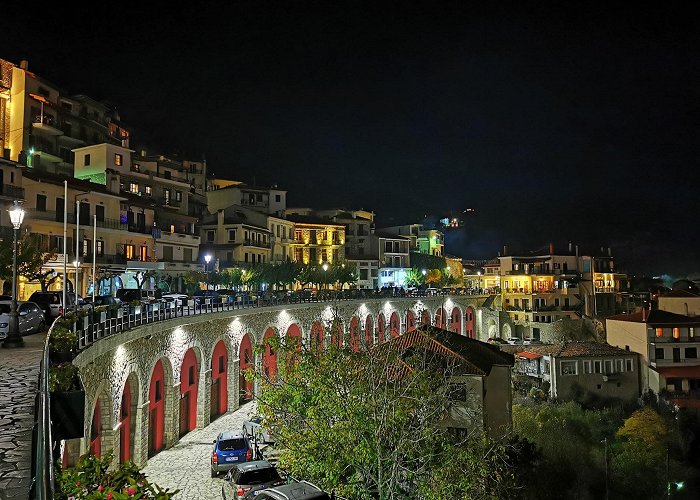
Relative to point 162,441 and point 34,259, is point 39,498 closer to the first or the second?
point 162,441

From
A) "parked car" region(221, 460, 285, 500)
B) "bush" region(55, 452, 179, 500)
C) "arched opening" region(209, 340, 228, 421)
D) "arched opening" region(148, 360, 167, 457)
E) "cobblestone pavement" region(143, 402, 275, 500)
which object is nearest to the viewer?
"bush" region(55, 452, 179, 500)

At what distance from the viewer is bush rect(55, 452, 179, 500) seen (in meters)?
5.02

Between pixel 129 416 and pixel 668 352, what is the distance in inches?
1727

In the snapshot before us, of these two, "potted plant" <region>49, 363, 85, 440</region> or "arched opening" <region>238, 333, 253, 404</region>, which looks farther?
"arched opening" <region>238, 333, 253, 404</region>

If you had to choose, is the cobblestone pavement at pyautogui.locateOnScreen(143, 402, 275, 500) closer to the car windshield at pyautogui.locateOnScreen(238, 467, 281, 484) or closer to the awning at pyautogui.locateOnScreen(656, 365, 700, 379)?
the car windshield at pyautogui.locateOnScreen(238, 467, 281, 484)

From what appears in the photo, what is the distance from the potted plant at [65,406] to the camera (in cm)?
727

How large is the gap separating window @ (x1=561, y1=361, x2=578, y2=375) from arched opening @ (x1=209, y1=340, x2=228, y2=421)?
28.2 meters

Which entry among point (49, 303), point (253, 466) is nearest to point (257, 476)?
point (253, 466)

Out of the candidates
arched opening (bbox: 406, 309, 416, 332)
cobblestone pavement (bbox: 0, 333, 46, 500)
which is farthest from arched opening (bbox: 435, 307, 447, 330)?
cobblestone pavement (bbox: 0, 333, 46, 500)

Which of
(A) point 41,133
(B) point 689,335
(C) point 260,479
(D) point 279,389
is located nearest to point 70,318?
(D) point 279,389

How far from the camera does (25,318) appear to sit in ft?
59.5

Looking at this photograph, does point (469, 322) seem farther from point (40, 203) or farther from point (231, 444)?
point (231, 444)

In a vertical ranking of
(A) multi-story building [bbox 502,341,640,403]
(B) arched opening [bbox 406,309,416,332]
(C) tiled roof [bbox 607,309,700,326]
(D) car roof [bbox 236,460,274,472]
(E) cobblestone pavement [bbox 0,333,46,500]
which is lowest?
(A) multi-story building [bbox 502,341,640,403]

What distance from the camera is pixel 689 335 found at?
4647 centimetres
